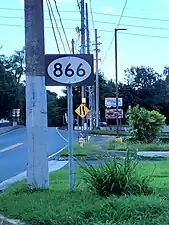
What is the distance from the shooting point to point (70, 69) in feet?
30.8

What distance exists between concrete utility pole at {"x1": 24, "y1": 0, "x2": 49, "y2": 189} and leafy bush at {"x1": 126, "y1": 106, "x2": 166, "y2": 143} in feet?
77.7

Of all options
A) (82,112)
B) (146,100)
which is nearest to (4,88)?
(146,100)

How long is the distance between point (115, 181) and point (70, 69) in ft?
7.36

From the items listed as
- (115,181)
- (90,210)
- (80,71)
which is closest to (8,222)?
(90,210)

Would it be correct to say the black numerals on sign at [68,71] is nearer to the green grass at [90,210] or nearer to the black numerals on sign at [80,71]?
the black numerals on sign at [80,71]

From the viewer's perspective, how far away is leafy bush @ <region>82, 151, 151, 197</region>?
27.5 feet

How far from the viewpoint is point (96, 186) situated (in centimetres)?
854

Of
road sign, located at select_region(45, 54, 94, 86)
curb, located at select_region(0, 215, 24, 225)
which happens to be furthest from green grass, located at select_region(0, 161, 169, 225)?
road sign, located at select_region(45, 54, 94, 86)

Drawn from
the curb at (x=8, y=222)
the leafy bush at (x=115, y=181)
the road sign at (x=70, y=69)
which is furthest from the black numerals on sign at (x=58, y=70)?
the curb at (x=8, y=222)

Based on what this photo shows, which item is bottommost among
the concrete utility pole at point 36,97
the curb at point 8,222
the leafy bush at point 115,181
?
the curb at point 8,222

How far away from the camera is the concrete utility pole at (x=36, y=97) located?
973cm

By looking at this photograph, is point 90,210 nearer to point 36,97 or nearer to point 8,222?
point 8,222

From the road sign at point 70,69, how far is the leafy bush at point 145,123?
24.0 metres

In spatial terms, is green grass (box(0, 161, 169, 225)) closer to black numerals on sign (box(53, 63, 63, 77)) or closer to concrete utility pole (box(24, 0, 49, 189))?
concrete utility pole (box(24, 0, 49, 189))
